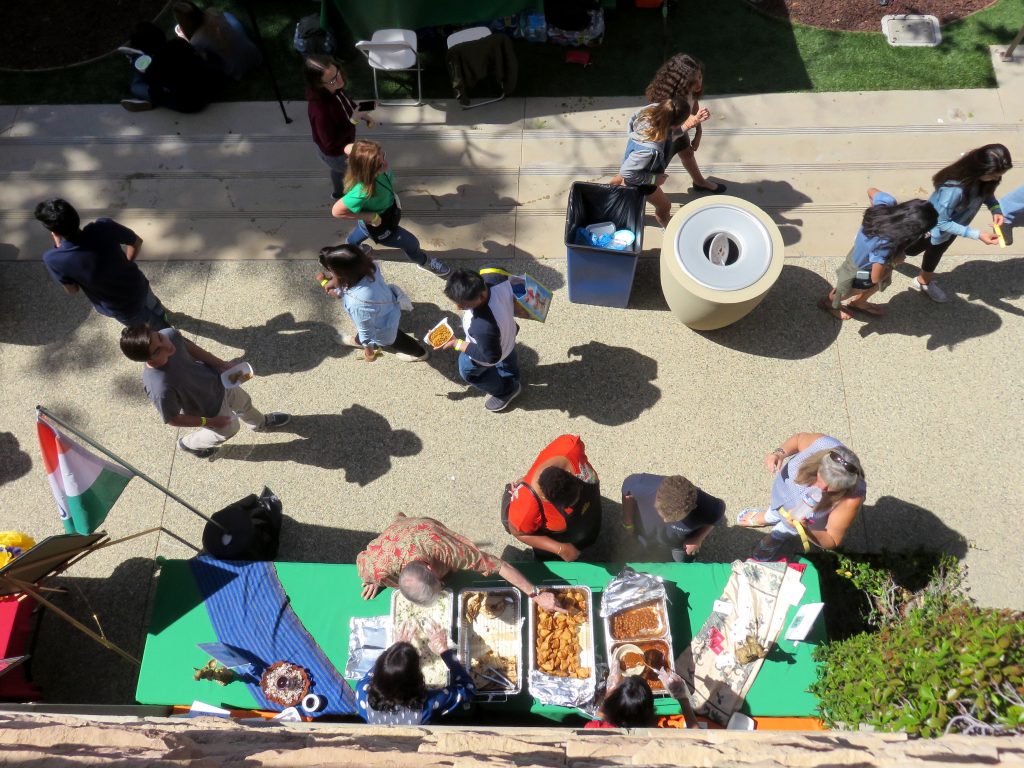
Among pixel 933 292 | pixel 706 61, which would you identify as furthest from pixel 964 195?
pixel 706 61

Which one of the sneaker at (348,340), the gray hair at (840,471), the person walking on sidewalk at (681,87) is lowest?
the gray hair at (840,471)

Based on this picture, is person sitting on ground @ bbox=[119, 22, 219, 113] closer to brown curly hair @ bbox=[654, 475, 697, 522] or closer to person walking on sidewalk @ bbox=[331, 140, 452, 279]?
person walking on sidewalk @ bbox=[331, 140, 452, 279]

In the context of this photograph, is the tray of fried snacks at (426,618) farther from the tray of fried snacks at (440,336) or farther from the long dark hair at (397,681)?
the tray of fried snacks at (440,336)

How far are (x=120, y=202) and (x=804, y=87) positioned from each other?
6932 mm

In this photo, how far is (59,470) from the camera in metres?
3.97

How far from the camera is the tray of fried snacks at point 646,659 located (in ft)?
13.0

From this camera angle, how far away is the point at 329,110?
18.9 feet

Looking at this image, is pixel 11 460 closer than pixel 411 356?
Yes

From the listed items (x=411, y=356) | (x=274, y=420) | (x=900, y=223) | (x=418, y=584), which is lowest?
(x=418, y=584)

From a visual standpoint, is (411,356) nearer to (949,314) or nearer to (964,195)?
(964,195)

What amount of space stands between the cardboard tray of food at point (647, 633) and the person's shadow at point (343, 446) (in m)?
2.19

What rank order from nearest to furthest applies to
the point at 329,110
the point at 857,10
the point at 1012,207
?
1. the point at 1012,207
2. the point at 329,110
3. the point at 857,10

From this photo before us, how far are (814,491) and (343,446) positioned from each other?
138 inches

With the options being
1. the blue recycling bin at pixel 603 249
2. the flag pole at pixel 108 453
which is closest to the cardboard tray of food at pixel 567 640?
the flag pole at pixel 108 453
